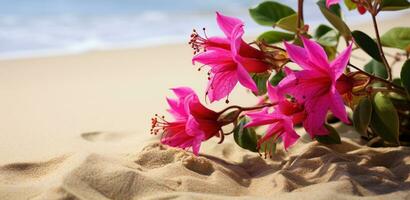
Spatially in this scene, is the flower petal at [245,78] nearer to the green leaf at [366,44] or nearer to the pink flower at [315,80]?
the pink flower at [315,80]

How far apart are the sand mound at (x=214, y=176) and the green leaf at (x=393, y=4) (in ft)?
1.26

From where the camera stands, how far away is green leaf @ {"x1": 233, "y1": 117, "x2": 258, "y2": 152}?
1581 mm

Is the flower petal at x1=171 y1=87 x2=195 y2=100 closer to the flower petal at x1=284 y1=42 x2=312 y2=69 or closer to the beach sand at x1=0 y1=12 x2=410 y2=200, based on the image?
the beach sand at x1=0 y1=12 x2=410 y2=200

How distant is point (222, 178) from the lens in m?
1.48

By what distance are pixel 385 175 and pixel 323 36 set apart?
1.85 feet

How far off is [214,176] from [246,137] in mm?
157

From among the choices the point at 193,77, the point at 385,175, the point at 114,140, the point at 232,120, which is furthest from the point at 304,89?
the point at 193,77

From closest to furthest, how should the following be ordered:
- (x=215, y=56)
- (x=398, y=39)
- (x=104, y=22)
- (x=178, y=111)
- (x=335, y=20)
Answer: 1. (x=215, y=56)
2. (x=178, y=111)
3. (x=335, y=20)
4. (x=398, y=39)
5. (x=104, y=22)

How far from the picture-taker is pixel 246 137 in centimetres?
159

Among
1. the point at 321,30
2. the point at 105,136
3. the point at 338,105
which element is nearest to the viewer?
the point at 338,105

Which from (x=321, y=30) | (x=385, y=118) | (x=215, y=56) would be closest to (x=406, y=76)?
(x=385, y=118)

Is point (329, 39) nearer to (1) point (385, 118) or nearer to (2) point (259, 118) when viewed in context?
(1) point (385, 118)

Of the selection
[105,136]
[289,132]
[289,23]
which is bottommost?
[105,136]

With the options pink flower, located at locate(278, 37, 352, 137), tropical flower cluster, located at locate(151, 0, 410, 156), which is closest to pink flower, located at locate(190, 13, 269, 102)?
tropical flower cluster, located at locate(151, 0, 410, 156)
